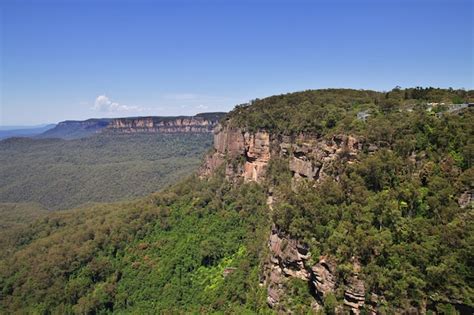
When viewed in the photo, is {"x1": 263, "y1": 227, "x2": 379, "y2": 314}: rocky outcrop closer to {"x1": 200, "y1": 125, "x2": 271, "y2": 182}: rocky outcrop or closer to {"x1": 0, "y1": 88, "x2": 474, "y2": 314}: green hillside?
{"x1": 0, "y1": 88, "x2": 474, "y2": 314}: green hillside

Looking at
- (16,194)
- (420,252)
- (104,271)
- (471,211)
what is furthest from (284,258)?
(16,194)

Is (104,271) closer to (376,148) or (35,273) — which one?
(35,273)

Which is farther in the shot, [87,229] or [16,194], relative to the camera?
[16,194]

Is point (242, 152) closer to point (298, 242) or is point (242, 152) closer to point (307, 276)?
point (298, 242)

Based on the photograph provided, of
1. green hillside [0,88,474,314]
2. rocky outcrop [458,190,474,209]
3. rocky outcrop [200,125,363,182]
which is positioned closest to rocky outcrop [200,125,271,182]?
rocky outcrop [200,125,363,182]

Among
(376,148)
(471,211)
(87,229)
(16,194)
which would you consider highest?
(376,148)

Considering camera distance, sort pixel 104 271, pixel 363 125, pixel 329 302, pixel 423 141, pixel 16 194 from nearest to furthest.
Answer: pixel 329 302 → pixel 423 141 → pixel 363 125 → pixel 104 271 → pixel 16 194

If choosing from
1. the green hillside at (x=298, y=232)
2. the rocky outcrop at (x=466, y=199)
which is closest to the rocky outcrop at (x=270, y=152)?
the green hillside at (x=298, y=232)

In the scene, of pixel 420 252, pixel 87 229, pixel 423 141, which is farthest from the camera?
pixel 87 229
